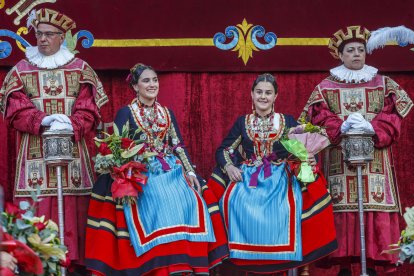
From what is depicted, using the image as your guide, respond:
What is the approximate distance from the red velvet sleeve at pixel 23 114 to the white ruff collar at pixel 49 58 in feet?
0.80

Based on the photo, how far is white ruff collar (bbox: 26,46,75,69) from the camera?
9.04 metres

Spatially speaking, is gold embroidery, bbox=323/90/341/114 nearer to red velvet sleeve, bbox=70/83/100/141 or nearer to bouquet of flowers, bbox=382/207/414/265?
red velvet sleeve, bbox=70/83/100/141

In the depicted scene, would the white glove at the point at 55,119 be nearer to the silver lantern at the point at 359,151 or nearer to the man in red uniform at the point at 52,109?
the man in red uniform at the point at 52,109

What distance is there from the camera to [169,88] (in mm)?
9883

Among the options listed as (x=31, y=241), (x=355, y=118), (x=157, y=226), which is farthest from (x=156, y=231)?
(x=31, y=241)

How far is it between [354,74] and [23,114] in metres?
2.28

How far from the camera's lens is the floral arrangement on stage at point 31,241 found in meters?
6.52

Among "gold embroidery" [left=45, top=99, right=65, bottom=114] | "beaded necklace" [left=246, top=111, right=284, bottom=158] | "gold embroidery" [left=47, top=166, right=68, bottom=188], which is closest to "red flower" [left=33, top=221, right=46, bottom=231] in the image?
"gold embroidery" [left=47, top=166, right=68, bottom=188]

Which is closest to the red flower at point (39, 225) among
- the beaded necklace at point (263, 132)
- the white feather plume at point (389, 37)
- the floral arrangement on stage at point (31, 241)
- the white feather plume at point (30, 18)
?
the floral arrangement on stage at point (31, 241)

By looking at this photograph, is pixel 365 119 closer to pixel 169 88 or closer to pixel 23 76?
pixel 169 88

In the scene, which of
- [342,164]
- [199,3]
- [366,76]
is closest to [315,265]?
[342,164]

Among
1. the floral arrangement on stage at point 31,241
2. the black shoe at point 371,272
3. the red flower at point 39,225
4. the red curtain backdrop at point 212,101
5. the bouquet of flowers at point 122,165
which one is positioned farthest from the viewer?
the red curtain backdrop at point 212,101

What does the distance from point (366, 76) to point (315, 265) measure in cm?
138

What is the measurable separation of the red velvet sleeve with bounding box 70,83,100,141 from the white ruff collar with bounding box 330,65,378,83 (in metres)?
1.68
